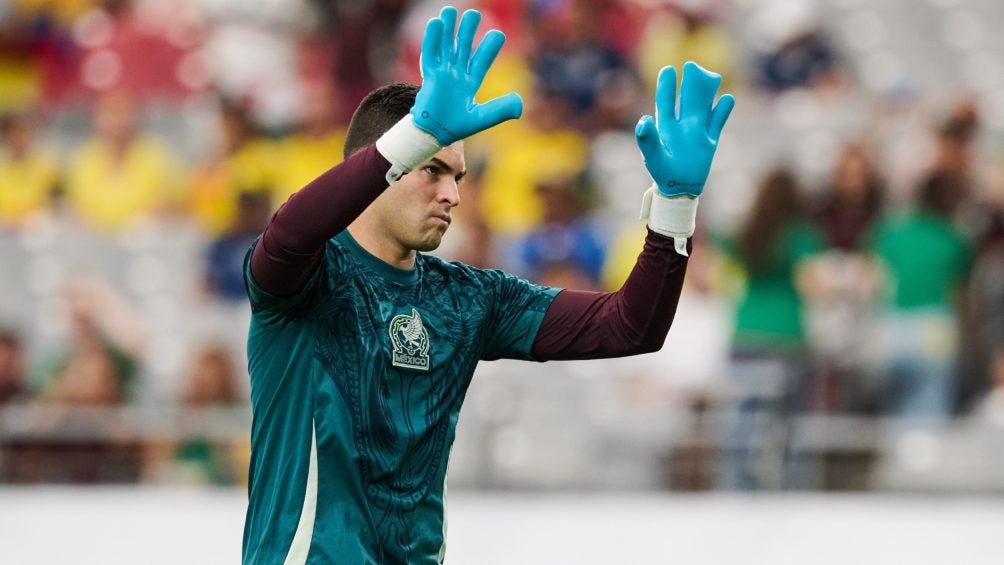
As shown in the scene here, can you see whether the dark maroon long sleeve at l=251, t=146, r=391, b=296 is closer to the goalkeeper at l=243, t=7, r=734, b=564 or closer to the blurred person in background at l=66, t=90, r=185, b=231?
the goalkeeper at l=243, t=7, r=734, b=564

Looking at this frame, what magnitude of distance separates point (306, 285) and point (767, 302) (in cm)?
481

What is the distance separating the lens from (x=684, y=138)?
11.1ft

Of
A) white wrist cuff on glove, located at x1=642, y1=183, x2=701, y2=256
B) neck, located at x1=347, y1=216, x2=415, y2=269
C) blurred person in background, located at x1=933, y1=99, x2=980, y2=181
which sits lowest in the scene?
neck, located at x1=347, y1=216, x2=415, y2=269

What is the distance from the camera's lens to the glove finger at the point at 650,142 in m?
3.31

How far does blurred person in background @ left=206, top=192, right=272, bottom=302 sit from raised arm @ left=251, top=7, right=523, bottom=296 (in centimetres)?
575

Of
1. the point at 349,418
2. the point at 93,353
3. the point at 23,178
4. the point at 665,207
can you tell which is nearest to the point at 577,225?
the point at 93,353

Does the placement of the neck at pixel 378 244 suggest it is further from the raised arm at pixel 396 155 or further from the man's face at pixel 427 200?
the raised arm at pixel 396 155

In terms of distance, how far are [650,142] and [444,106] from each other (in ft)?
1.48

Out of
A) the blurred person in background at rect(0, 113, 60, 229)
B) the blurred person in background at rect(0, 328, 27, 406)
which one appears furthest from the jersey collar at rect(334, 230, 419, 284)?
the blurred person in background at rect(0, 113, 60, 229)

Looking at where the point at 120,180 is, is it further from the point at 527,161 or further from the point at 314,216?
the point at 314,216

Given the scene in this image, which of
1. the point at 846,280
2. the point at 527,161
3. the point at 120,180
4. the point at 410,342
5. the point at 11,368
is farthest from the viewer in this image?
the point at 120,180

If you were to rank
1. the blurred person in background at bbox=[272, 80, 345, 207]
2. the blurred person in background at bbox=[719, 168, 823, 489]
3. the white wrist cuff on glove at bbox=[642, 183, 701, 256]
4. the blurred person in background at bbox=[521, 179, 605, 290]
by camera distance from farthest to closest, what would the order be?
the blurred person in background at bbox=[272, 80, 345, 207], the blurred person in background at bbox=[521, 179, 605, 290], the blurred person in background at bbox=[719, 168, 823, 489], the white wrist cuff on glove at bbox=[642, 183, 701, 256]

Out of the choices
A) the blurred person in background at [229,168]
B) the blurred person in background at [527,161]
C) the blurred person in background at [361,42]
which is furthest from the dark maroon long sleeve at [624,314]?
the blurred person in background at [361,42]

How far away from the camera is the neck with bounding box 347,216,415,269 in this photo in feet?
11.7
